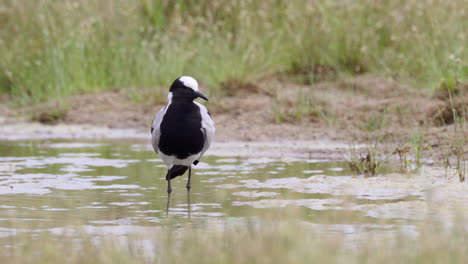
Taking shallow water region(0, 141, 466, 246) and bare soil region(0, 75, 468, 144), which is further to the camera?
bare soil region(0, 75, 468, 144)

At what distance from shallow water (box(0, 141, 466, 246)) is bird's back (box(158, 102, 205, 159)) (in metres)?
0.43

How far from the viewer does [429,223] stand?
5.57 meters

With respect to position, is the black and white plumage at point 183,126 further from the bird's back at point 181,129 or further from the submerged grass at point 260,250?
the submerged grass at point 260,250

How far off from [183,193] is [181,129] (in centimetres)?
89

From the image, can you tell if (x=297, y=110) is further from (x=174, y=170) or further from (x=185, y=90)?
(x=185, y=90)

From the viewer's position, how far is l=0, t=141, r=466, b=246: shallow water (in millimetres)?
6141

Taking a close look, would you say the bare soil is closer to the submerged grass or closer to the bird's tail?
the bird's tail

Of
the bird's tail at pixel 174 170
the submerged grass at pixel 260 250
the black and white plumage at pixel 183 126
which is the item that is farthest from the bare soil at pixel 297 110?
the submerged grass at pixel 260 250

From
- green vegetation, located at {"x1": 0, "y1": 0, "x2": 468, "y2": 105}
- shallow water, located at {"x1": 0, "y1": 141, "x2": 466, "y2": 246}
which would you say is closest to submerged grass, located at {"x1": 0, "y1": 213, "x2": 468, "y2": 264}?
shallow water, located at {"x1": 0, "y1": 141, "x2": 466, "y2": 246}

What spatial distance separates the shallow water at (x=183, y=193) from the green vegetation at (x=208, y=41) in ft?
13.1

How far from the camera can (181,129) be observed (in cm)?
694

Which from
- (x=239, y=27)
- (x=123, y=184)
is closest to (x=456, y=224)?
(x=123, y=184)

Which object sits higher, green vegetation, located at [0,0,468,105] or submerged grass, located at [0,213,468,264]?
green vegetation, located at [0,0,468,105]

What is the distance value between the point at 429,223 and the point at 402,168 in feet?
8.13
